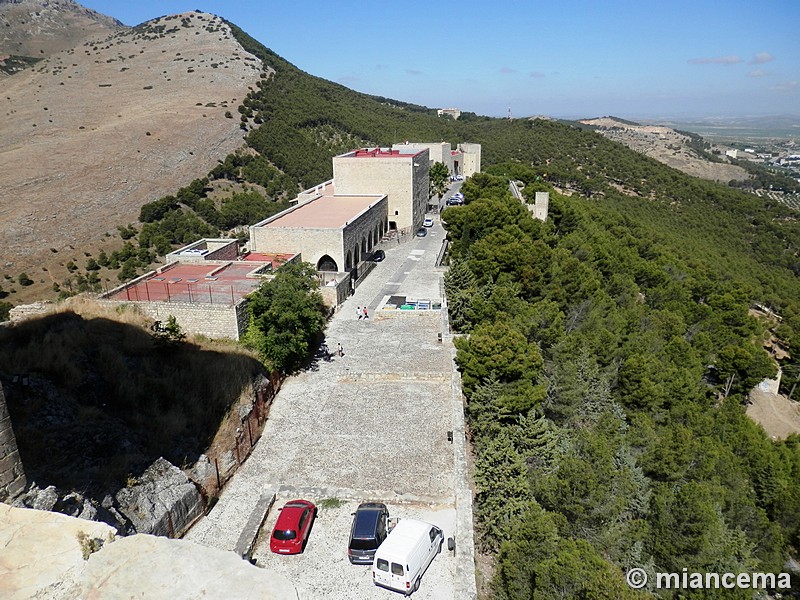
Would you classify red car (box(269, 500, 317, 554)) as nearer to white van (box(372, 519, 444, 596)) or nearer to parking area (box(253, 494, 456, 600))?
parking area (box(253, 494, 456, 600))

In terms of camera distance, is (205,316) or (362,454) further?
(205,316)

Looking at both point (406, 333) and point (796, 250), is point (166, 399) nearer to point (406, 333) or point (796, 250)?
point (406, 333)

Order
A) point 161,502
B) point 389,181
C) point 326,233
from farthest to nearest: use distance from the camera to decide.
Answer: point 389,181 → point 326,233 → point 161,502

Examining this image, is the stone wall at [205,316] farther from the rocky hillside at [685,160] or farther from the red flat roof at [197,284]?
the rocky hillside at [685,160]

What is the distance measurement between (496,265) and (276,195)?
33560mm

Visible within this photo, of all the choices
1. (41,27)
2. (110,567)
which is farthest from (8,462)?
(41,27)

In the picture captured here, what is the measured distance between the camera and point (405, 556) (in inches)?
355

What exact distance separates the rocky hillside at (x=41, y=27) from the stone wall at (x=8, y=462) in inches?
4386

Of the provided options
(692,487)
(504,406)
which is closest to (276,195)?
(504,406)

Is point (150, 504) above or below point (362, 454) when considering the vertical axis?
above

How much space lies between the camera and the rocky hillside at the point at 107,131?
4181 cm

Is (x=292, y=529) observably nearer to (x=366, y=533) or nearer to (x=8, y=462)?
(x=366, y=533)

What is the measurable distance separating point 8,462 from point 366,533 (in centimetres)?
583

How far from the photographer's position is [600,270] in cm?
3038
